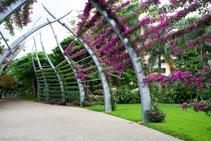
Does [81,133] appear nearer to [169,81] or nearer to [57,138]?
[57,138]

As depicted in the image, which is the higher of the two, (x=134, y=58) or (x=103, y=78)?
(x=134, y=58)

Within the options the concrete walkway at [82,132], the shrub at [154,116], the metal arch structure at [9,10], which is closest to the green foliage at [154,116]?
the shrub at [154,116]

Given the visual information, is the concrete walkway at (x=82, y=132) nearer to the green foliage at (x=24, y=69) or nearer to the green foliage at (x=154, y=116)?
the green foliage at (x=154, y=116)

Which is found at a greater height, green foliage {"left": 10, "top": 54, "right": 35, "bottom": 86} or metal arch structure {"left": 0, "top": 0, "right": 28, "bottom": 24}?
green foliage {"left": 10, "top": 54, "right": 35, "bottom": 86}

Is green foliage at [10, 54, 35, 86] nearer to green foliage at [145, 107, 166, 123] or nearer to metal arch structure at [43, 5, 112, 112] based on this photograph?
metal arch structure at [43, 5, 112, 112]

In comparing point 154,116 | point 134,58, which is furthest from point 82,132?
point 134,58

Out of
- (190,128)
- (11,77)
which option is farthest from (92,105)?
(11,77)

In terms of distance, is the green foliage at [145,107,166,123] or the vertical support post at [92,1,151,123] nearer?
the vertical support post at [92,1,151,123]

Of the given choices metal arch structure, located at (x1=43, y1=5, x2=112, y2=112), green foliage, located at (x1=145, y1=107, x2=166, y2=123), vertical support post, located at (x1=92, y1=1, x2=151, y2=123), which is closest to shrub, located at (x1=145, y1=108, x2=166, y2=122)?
green foliage, located at (x1=145, y1=107, x2=166, y2=123)

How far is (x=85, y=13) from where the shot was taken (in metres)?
9.36

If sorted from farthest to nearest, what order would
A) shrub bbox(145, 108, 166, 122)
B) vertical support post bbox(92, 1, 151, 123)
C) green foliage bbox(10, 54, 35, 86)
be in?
1. green foliage bbox(10, 54, 35, 86)
2. shrub bbox(145, 108, 166, 122)
3. vertical support post bbox(92, 1, 151, 123)

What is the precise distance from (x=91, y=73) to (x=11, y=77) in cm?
1769

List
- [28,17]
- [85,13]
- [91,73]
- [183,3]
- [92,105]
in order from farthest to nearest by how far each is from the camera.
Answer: [92,105] → [91,73] → [85,13] → [28,17] → [183,3]

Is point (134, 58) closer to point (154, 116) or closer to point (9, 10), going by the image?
point (154, 116)
